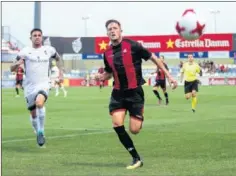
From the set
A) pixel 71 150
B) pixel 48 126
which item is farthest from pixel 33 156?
pixel 48 126

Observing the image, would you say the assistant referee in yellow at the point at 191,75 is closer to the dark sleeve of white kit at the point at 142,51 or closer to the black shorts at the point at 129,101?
the black shorts at the point at 129,101

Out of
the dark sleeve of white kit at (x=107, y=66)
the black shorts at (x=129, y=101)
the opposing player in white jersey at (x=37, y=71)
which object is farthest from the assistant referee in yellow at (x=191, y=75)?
the black shorts at (x=129, y=101)

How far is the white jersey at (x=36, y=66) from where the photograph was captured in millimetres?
13094

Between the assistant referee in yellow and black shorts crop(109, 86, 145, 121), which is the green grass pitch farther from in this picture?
the assistant referee in yellow

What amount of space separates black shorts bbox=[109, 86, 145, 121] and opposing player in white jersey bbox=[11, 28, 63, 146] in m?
2.87

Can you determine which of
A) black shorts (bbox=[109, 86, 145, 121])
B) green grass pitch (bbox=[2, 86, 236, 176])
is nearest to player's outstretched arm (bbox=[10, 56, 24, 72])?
green grass pitch (bbox=[2, 86, 236, 176])

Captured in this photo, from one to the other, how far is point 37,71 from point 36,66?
0.10m

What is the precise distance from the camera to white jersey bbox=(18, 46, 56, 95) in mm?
13094

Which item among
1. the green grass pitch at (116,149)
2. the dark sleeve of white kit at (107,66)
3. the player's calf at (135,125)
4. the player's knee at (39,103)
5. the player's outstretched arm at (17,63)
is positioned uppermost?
the player's outstretched arm at (17,63)

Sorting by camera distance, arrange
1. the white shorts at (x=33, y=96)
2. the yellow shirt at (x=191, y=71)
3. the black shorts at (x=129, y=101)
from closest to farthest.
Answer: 1. the black shorts at (x=129, y=101)
2. the white shorts at (x=33, y=96)
3. the yellow shirt at (x=191, y=71)

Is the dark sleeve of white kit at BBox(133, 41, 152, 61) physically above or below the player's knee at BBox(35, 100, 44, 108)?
above

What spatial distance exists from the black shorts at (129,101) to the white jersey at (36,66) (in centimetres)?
300

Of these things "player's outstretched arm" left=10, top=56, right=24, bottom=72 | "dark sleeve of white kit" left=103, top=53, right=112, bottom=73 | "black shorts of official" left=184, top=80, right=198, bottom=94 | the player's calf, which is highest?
"player's outstretched arm" left=10, top=56, right=24, bottom=72

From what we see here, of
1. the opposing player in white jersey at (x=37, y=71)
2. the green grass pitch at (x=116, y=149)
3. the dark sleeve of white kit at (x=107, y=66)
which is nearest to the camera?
the green grass pitch at (x=116, y=149)
